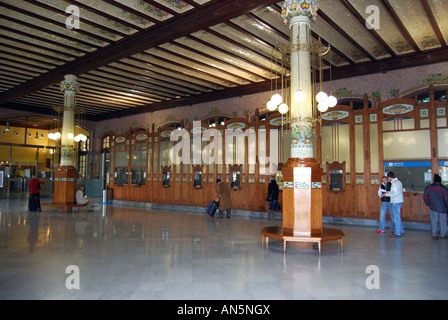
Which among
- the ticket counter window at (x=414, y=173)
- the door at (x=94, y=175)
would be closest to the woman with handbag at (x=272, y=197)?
the ticket counter window at (x=414, y=173)

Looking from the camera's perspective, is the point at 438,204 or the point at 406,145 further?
the point at 406,145

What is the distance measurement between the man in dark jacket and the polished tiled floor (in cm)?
37

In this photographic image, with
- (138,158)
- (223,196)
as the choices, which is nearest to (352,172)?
(223,196)

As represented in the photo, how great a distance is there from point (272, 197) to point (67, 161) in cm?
701

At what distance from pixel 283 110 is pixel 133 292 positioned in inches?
185

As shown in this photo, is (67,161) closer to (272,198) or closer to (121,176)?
(121,176)

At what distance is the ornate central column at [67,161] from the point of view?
11070 mm

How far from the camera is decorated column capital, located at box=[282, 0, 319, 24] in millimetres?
5918

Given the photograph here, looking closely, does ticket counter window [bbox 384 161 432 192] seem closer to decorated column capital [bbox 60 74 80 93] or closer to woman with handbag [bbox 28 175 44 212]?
decorated column capital [bbox 60 74 80 93]

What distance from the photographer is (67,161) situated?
37.2 feet

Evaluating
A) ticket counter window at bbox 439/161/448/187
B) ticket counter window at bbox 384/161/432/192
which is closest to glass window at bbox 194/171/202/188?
ticket counter window at bbox 384/161/432/192

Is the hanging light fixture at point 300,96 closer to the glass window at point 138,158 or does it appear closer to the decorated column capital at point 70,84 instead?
the decorated column capital at point 70,84

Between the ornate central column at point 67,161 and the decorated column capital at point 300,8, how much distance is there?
25.2 ft
